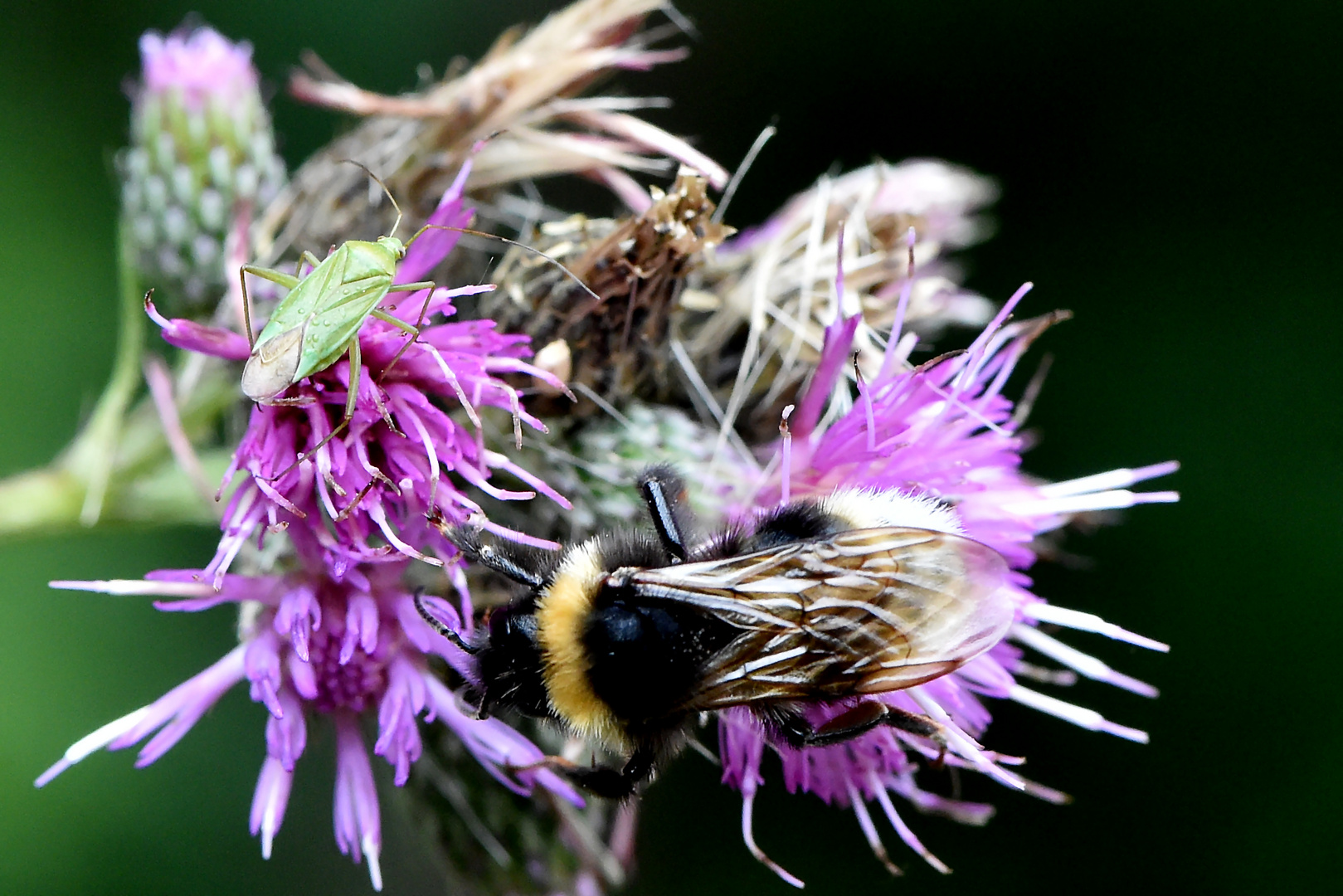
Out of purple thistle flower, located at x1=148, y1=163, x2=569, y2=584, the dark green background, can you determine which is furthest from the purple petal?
the dark green background

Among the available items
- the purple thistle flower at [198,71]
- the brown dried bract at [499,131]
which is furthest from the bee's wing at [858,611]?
the purple thistle flower at [198,71]

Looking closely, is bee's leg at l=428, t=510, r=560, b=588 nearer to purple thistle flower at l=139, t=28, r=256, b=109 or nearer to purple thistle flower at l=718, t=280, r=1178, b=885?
purple thistle flower at l=718, t=280, r=1178, b=885

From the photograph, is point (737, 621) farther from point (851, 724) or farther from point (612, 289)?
point (612, 289)

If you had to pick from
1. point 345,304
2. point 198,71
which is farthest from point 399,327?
point 198,71

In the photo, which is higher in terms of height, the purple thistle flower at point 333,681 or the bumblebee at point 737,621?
the bumblebee at point 737,621

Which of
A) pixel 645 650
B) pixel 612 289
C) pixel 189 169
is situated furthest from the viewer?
pixel 189 169

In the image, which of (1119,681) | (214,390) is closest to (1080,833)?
(1119,681)

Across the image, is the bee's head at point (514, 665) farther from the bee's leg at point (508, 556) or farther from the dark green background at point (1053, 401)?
the dark green background at point (1053, 401)
